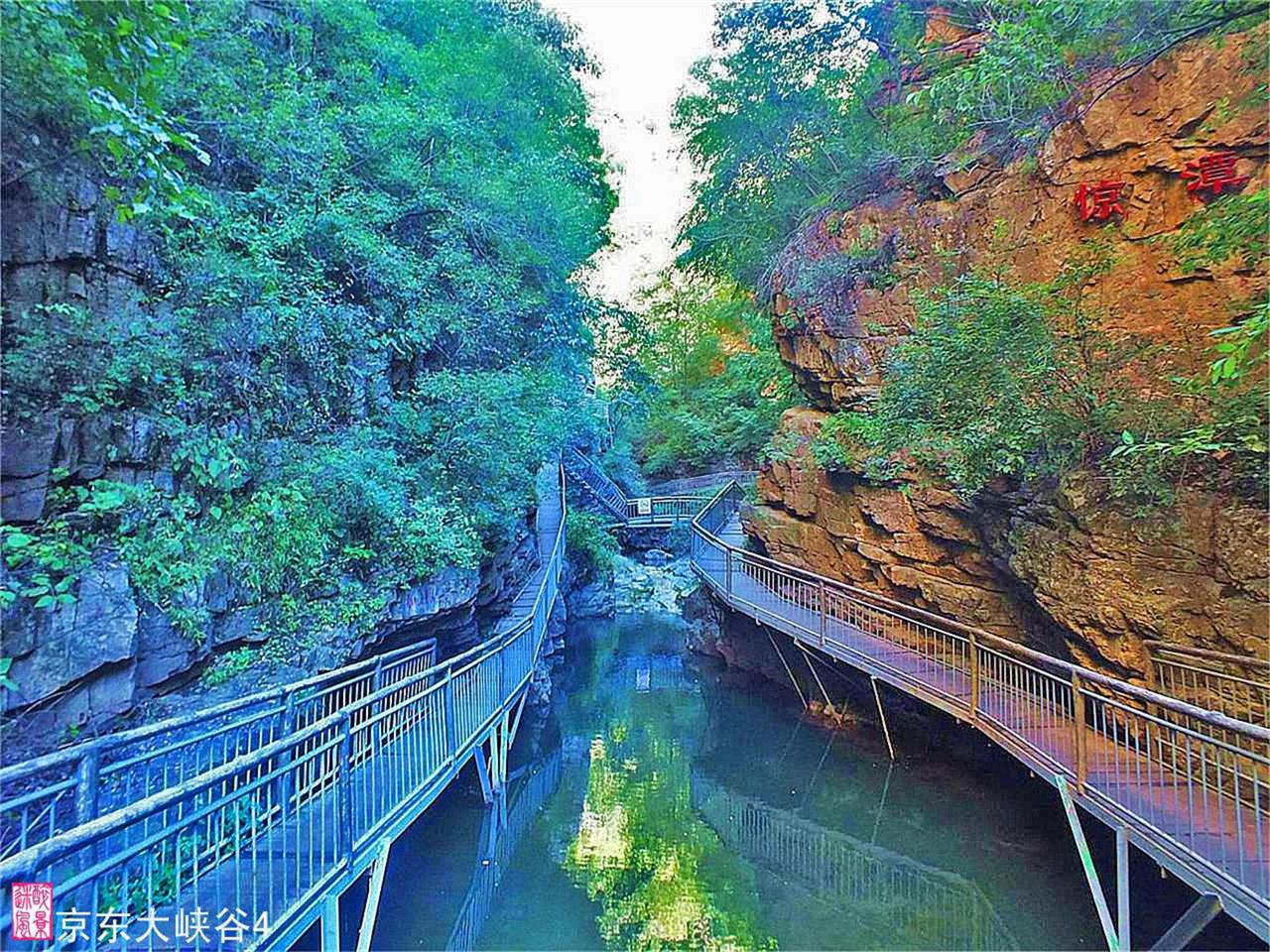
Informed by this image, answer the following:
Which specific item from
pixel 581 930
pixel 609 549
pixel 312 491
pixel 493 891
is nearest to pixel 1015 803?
pixel 581 930

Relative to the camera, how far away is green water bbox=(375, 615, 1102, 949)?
4883mm

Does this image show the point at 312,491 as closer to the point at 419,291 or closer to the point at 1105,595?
the point at 419,291

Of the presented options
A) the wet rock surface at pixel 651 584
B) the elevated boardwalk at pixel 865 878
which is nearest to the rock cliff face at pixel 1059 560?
the elevated boardwalk at pixel 865 878

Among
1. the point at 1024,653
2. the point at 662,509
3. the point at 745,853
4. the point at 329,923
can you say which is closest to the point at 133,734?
the point at 329,923

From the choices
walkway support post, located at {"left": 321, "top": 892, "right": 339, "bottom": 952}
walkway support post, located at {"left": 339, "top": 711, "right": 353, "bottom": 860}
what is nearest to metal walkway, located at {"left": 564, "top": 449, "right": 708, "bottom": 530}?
walkway support post, located at {"left": 339, "top": 711, "right": 353, "bottom": 860}

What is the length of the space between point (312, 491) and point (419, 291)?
2.70 metres

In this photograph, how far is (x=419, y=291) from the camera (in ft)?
23.1

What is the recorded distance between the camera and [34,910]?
6.64 feet

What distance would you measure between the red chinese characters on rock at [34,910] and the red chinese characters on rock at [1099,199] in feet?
27.4

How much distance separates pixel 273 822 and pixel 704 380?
20.8m

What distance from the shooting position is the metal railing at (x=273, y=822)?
2297 millimetres

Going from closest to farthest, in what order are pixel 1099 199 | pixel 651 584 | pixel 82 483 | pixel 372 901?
pixel 372 901, pixel 82 483, pixel 1099 199, pixel 651 584

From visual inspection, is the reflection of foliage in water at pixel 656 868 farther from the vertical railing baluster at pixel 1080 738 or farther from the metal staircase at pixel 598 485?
the metal staircase at pixel 598 485

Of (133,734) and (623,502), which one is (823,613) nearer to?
(133,734)
